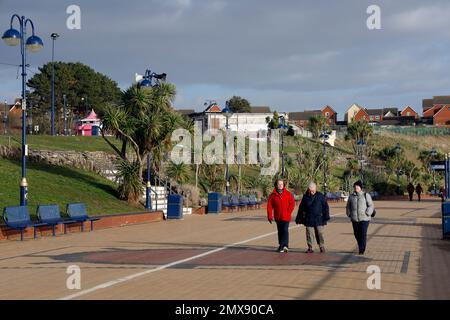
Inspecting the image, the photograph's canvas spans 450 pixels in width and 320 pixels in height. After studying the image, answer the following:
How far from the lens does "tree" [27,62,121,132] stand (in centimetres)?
9275

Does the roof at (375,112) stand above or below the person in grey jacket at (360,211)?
above

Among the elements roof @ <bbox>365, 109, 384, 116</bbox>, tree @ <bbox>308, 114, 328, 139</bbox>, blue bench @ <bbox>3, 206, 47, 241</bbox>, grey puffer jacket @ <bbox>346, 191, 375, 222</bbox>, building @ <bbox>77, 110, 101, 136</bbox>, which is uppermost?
roof @ <bbox>365, 109, 384, 116</bbox>

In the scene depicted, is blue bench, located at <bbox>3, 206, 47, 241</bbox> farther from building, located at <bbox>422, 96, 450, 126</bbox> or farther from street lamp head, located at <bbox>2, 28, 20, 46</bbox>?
building, located at <bbox>422, 96, 450, 126</bbox>

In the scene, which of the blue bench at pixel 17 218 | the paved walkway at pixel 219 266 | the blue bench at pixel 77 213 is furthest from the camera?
the blue bench at pixel 77 213

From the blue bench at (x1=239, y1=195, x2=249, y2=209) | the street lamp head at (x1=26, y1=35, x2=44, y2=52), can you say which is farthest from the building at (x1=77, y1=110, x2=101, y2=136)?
the street lamp head at (x1=26, y1=35, x2=44, y2=52)

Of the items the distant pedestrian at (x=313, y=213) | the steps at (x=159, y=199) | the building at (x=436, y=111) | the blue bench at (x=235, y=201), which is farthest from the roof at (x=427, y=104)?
the distant pedestrian at (x=313, y=213)

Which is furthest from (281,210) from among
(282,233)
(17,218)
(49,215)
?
(49,215)

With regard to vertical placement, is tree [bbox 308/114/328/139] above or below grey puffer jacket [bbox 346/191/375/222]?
above

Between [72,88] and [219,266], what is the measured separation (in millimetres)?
86474

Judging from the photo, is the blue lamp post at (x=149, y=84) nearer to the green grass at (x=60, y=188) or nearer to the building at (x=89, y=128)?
the green grass at (x=60, y=188)

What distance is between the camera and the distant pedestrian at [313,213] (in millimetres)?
16016

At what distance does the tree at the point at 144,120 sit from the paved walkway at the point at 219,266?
38.3 ft

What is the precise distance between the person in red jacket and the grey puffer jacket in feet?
4.28
